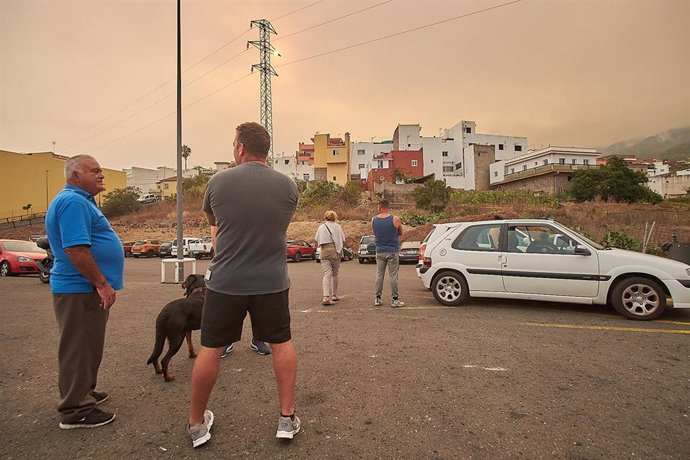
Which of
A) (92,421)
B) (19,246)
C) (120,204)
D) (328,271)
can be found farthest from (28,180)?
(92,421)

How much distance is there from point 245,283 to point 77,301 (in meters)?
1.35

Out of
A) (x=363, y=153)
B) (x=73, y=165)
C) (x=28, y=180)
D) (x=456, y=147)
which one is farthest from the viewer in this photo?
(x=363, y=153)

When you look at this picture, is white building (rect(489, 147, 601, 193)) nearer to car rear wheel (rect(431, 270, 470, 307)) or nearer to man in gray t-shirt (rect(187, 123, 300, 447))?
car rear wheel (rect(431, 270, 470, 307))

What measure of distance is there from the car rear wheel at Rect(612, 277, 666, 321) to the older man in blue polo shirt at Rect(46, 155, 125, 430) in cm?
657

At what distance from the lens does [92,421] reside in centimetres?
271

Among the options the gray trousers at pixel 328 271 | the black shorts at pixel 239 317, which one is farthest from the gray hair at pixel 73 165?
the gray trousers at pixel 328 271

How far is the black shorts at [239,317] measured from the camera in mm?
2385

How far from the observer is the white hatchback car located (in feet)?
18.3

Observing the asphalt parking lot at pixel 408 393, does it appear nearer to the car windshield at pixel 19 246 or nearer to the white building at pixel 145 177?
the car windshield at pixel 19 246

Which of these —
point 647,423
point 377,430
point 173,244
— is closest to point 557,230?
point 647,423

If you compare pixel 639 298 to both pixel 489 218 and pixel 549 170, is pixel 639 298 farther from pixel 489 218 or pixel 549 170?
pixel 549 170

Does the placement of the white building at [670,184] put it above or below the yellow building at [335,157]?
below

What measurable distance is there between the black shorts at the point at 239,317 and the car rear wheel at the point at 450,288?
→ 4.89m

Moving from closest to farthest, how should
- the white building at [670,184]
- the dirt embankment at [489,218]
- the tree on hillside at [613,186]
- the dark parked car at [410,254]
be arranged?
the dirt embankment at [489,218]
the dark parked car at [410,254]
the tree on hillside at [613,186]
the white building at [670,184]
